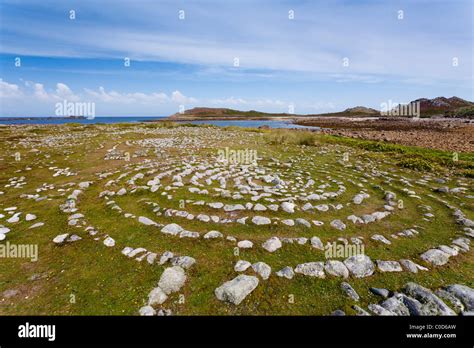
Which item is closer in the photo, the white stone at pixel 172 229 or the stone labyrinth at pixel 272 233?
the stone labyrinth at pixel 272 233

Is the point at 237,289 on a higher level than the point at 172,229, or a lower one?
lower

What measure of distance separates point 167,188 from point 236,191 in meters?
2.84

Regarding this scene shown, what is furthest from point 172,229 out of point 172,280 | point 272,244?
point 272,244

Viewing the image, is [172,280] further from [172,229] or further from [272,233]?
[272,233]

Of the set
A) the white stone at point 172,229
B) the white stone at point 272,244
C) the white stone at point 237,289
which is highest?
the white stone at point 172,229

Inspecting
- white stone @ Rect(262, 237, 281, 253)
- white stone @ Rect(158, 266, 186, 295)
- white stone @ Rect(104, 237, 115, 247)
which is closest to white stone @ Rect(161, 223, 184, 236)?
white stone @ Rect(104, 237, 115, 247)

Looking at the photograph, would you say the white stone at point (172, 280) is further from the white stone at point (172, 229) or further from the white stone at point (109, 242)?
the white stone at point (109, 242)

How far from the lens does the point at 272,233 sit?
6.39 metres

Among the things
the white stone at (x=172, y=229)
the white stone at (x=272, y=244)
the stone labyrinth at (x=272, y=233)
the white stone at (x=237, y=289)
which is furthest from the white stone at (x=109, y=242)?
the white stone at (x=272, y=244)

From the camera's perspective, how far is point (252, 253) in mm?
5461

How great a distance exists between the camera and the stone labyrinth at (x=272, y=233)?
13.6 ft
